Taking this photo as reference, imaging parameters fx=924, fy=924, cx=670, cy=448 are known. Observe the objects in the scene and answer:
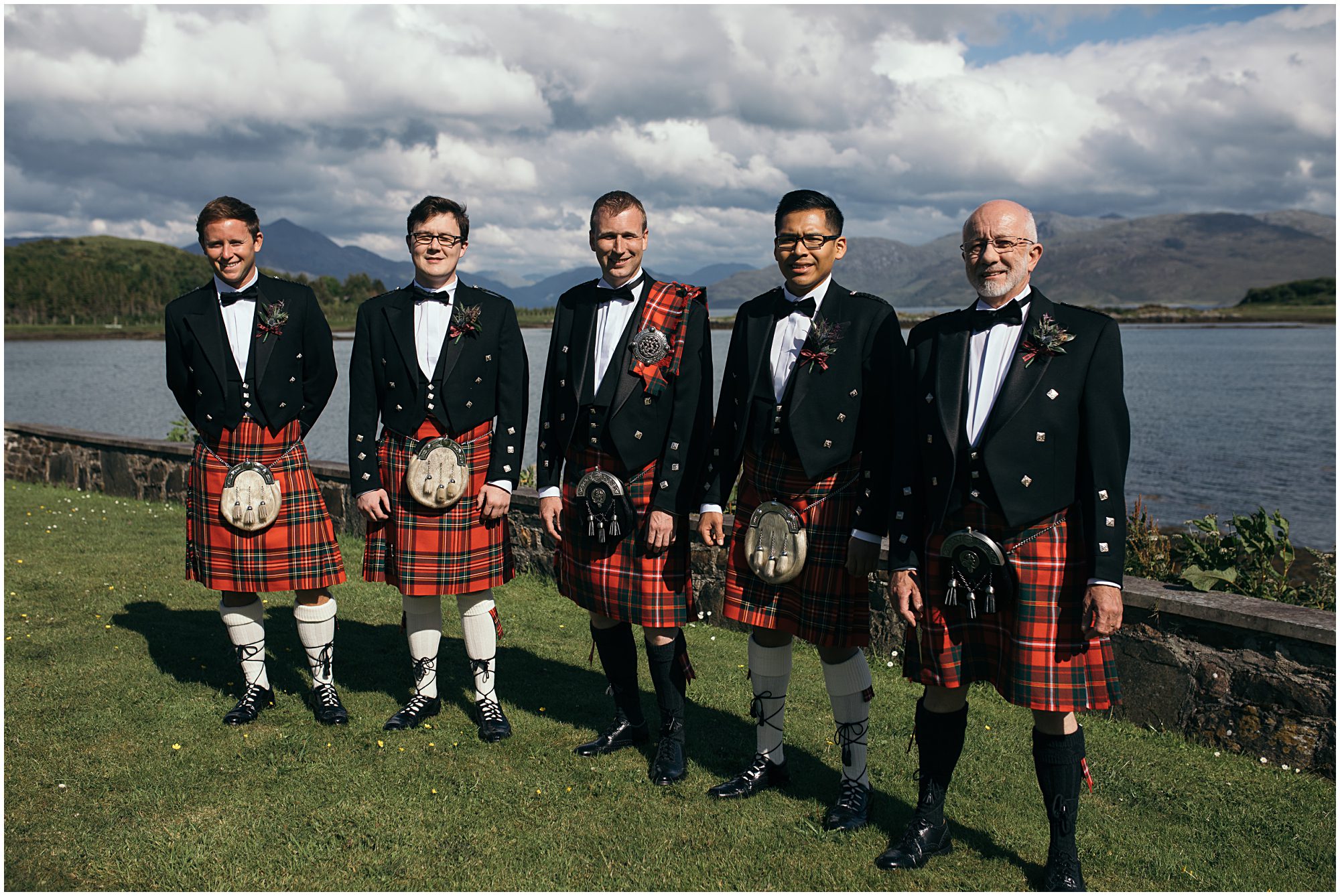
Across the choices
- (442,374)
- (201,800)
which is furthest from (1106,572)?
(201,800)

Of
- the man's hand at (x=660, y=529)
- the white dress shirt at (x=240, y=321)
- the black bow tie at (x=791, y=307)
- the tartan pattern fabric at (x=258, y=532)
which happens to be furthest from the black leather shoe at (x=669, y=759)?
the white dress shirt at (x=240, y=321)

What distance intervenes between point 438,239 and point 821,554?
2264 mm

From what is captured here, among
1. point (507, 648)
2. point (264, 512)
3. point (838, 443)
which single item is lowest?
point (507, 648)

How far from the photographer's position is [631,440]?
389 centimetres

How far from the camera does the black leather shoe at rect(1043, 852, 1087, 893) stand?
315 cm

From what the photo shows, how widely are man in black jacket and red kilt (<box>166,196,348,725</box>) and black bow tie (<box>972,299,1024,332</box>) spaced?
2929mm

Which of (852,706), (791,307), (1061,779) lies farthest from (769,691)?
(791,307)

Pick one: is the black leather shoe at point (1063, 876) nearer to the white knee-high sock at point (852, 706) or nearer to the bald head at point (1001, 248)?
the white knee-high sock at point (852, 706)

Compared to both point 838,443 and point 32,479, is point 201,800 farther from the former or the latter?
point 32,479

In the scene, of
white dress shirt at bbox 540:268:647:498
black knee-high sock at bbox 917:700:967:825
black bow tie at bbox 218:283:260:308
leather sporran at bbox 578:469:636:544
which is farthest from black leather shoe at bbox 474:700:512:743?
black bow tie at bbox 218:283:260:308

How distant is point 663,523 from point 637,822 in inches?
46.6

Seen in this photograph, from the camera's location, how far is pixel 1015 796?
394cm

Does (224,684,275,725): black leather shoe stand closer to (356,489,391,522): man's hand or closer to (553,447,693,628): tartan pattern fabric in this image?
(356,489,391,522): man's hand

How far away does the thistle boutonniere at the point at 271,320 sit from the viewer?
4.40 m
